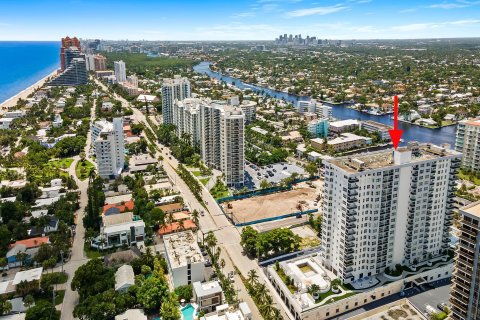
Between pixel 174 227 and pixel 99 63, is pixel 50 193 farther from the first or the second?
pixel 99 63

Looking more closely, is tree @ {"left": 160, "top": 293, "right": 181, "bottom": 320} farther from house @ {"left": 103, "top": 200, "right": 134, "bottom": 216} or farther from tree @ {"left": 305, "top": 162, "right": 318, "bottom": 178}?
tree @ {"left": 305, "top": 162, "right": 318, "bottom": 178}

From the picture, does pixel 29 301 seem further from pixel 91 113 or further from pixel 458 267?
pixel 91 113

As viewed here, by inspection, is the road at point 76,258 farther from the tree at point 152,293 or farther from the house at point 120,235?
the tree at point 152,293

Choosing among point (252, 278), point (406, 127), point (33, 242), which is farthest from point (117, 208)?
point (406, 127)

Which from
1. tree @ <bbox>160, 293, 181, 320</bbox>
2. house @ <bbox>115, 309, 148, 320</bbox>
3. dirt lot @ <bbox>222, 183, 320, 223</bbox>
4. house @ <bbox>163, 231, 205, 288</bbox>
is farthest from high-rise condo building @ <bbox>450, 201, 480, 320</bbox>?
dirt lot @ <bbox>222, 183, 320, 223</bbox>

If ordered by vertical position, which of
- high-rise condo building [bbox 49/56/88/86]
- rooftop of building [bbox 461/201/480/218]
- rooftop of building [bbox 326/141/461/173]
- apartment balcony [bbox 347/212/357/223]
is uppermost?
high-rise condo building [bbox 49/56/88/86]
